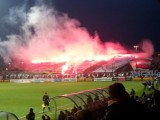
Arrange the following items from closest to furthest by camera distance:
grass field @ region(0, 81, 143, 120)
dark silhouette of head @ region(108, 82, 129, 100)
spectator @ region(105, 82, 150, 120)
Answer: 1. spectator @ region(105, 82, 150, 120)
2. dark silhouette of head @ region(108, 82, 129, 100)
3. grass field @ region(0, 81, 143, 120)

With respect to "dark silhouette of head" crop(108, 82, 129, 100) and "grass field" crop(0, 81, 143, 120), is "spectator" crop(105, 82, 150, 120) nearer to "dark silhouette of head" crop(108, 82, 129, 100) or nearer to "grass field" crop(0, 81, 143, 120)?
"dark silhouette of head" crop(108, 82, 129, 100)

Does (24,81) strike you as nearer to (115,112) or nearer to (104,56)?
(104,56)

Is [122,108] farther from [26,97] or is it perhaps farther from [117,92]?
[26,97]

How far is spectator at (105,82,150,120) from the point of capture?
4.30 m

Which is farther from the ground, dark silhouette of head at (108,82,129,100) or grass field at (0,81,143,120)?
dark silhouette of head at (108,82,129,100)

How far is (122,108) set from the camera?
4.33 meters

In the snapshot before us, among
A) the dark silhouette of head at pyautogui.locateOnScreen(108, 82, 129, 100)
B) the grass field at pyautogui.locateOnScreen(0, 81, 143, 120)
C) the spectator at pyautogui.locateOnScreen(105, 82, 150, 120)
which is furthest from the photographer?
the grass field at pyautogui.locateOnScreen(0, 81, 143, 120)

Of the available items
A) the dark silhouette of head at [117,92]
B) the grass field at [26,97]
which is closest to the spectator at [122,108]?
the dark silhouette of head at [117,92]

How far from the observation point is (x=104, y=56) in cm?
12431

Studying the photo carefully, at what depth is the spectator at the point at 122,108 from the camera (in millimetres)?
4305

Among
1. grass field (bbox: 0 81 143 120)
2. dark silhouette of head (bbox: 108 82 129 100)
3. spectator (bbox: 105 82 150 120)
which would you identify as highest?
dark silhouette of head (bbox: 108 82 129 100)

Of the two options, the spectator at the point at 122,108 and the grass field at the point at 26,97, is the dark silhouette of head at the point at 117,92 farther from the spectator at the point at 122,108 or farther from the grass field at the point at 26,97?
the grass field at the point at 26,97

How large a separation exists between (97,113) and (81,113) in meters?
8.85

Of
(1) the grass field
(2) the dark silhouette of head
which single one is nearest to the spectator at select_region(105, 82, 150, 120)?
(2) the dark silhouette of head
